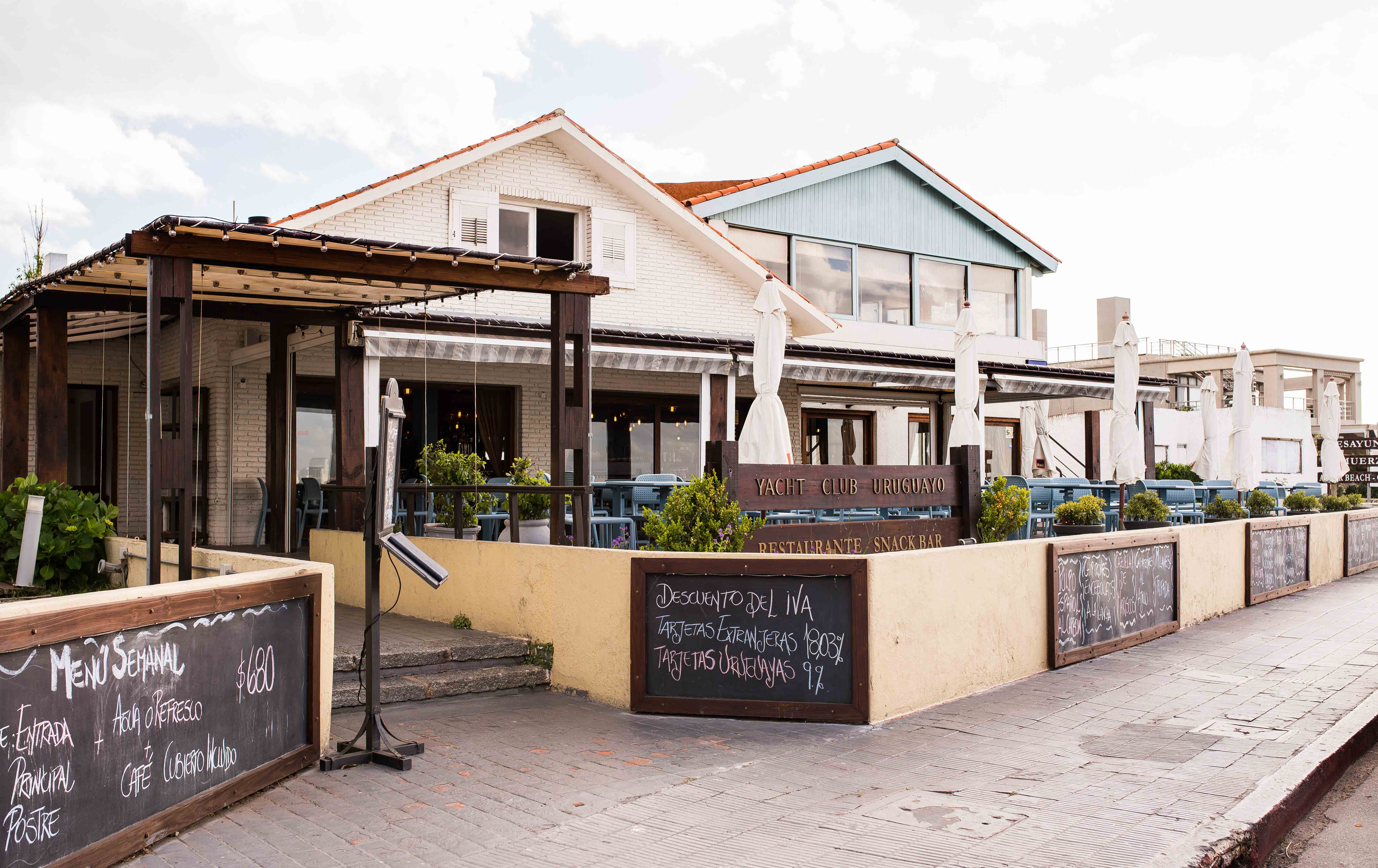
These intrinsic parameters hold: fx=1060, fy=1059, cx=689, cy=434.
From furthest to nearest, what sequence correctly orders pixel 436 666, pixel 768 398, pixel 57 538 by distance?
pixel 768 398, pixel 57 538, pixel 436 666

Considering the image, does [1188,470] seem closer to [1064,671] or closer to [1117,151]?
[1117,151]

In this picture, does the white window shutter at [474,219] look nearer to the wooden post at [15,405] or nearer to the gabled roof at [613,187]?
the gabled roof at [613,187]

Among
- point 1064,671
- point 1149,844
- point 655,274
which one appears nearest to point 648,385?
point 655,274

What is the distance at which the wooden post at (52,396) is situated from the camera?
8.88 meters

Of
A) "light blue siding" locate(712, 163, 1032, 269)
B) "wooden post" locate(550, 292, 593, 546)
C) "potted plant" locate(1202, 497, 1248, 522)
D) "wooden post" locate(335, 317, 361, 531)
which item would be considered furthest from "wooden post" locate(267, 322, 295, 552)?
"potted plant" locate(1202, 497, 1248, 522)

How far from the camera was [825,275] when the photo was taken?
20.0m

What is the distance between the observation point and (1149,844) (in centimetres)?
411

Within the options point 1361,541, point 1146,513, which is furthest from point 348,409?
point 1361,541

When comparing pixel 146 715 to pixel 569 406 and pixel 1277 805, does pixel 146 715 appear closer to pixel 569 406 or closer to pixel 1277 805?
pixel 1277 805

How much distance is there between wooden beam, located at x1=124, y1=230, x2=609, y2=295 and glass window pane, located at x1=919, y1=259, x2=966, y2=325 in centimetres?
1337

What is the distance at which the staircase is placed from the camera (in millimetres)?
6578

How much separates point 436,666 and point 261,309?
483 centimetres

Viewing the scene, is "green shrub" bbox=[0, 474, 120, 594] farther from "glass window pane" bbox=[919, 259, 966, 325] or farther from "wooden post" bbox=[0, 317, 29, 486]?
"glass window pane" bbox=[919, 259, 966, 325]

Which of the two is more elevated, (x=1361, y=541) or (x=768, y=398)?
(x=768, y=398)
